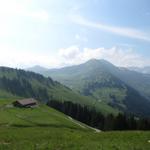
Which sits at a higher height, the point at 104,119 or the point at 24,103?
the point at 24,103

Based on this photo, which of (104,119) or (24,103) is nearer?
(24,103)

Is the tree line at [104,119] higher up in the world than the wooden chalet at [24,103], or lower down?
lower down

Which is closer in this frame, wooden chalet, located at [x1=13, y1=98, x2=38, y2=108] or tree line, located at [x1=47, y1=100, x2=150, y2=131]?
tree line, located at [x1=47, y1=100, x2=150, y2=131]

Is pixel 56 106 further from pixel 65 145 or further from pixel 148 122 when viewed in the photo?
pixel 65 145

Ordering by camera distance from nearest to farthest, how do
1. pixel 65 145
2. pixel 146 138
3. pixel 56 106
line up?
pixel 65 145
pixel 146 138
pixel 56 106

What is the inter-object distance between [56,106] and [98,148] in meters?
173

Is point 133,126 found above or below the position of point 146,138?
below

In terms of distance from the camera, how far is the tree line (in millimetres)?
134125

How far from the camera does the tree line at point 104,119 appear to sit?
13412 cm

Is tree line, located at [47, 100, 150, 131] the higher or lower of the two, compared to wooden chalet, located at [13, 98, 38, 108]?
lower

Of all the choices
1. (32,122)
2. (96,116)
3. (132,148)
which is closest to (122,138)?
(132,148)

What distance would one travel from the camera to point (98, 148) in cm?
2653

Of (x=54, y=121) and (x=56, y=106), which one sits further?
(x=56, y=106)

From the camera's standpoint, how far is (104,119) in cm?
16875
